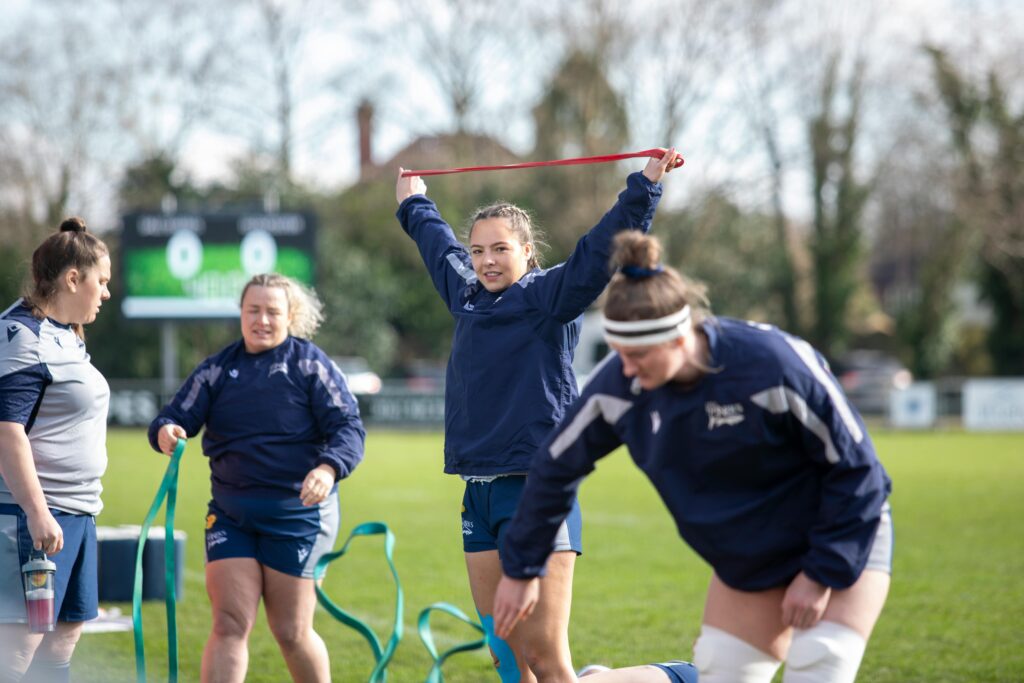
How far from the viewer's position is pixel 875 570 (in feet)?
11.5

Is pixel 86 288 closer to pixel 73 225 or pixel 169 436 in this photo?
pixel 73 225

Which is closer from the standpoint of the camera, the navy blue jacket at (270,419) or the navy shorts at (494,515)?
the navy shorts at (494,515)

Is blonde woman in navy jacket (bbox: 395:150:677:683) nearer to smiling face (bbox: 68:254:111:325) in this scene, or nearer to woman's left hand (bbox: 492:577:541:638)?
woman's left hand (bbox: 492:577:541:638)

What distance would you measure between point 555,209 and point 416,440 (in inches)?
559

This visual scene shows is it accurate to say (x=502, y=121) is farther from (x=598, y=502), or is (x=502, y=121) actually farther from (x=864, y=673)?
(x=864, y=673)

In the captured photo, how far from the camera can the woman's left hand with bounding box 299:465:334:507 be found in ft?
16.0

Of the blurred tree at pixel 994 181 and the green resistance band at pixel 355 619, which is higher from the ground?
the blurred tree at pixel 994 181

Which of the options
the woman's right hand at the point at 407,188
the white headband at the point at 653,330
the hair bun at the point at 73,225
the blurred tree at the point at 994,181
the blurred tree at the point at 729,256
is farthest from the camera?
the blurred tree at the point at 729,256

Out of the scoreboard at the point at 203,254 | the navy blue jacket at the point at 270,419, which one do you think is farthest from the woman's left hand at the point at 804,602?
the scoreboard at the point at 203,254

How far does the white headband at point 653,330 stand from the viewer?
333 cm

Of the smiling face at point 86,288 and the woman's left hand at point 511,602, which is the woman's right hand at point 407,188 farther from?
the woman's left hand at point 511,602

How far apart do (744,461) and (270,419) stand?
7.81ft

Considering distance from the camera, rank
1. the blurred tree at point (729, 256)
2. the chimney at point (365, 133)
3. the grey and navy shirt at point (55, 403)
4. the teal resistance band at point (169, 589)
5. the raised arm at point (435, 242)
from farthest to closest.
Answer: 1. the chimney at point (365, 133)
2. the blurred tree at point (729, 256)
3. the raised arm at point (435, 242)
4. the teal resistance band at point (169, 589)
5. the grey and navy shirt at point (55, 403)

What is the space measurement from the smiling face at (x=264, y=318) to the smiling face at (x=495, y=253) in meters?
1.01
